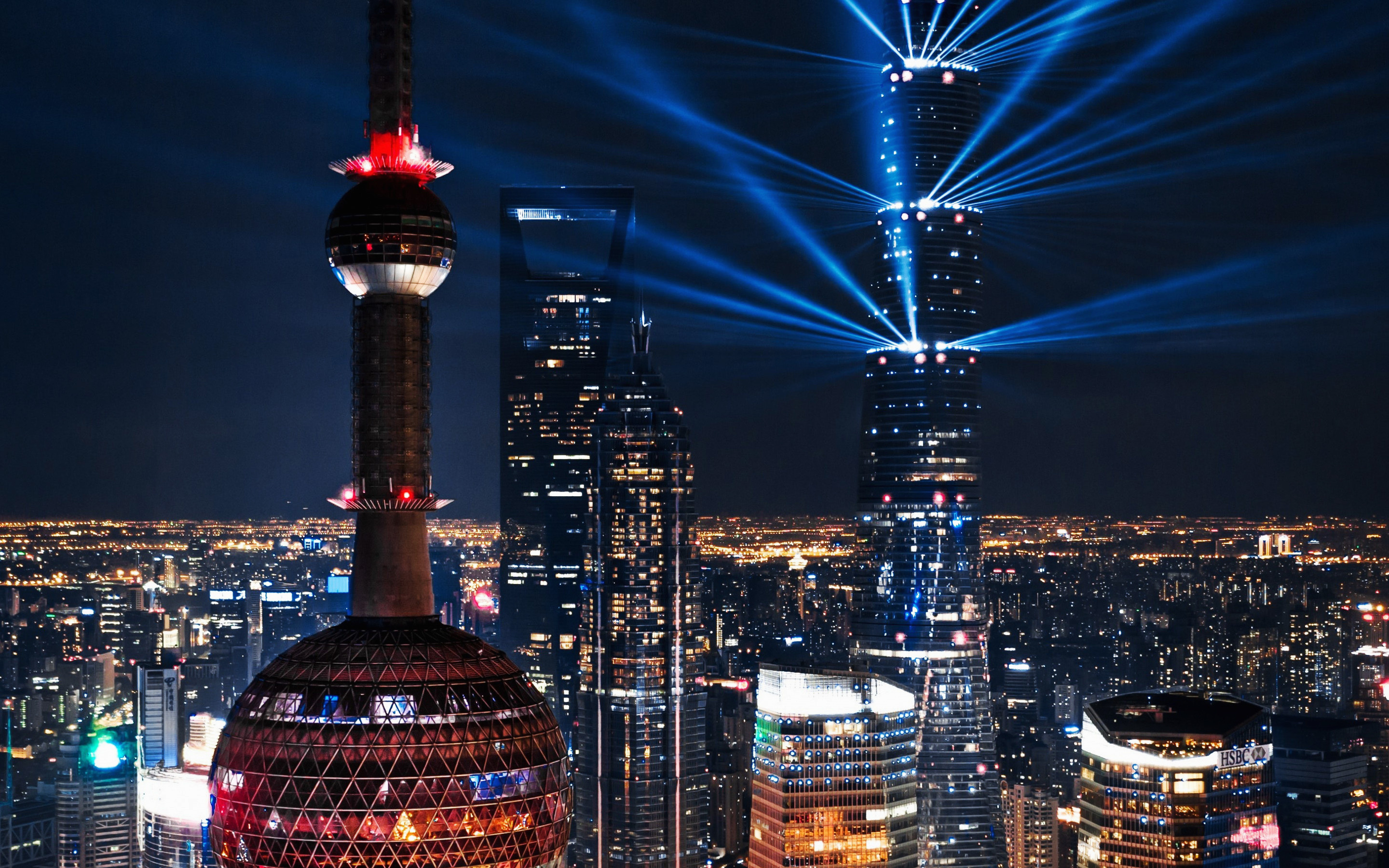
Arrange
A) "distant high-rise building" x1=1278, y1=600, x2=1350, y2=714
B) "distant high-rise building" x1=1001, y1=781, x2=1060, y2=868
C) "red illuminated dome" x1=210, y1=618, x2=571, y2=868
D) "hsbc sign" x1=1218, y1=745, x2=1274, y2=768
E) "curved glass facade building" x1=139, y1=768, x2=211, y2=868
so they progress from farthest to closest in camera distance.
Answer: "distant high-rise building" x1=1278, y1=600, x2=1350, y2=714, "distant high-rise building" x1=1001, y1=781, x2=1060, y2=868, "curved glass facade building" x1=139, y1=768, x2=211, y2=868, "hsbc sign" x1=1218, y1=745, x2=1274, y2=768, "red illuminated dome" x1=210, y1=618, x2=571, y2=868

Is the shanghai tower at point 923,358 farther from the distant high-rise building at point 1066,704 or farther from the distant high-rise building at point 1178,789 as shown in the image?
the distant high-rise building at point 1178,789

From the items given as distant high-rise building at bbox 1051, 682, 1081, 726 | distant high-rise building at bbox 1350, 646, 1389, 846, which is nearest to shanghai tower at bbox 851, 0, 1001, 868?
distant high-rise building at bbox 1051, 682, 1081, 726

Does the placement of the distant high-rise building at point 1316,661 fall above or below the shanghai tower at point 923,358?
below

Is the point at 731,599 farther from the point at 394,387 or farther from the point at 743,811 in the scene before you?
the point at 394,387

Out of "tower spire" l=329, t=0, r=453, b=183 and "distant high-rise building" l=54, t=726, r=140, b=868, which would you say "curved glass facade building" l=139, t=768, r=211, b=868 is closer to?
"distant high-rise building" l=54, t=726, r=140, b=868

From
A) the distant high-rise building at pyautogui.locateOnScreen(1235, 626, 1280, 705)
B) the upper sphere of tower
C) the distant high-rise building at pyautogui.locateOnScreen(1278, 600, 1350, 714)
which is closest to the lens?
the upper sphere of tower

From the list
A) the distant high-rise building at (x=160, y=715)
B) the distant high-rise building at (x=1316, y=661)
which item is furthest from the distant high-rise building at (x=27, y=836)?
the distant high-rise building at (x=1316, y=661)
